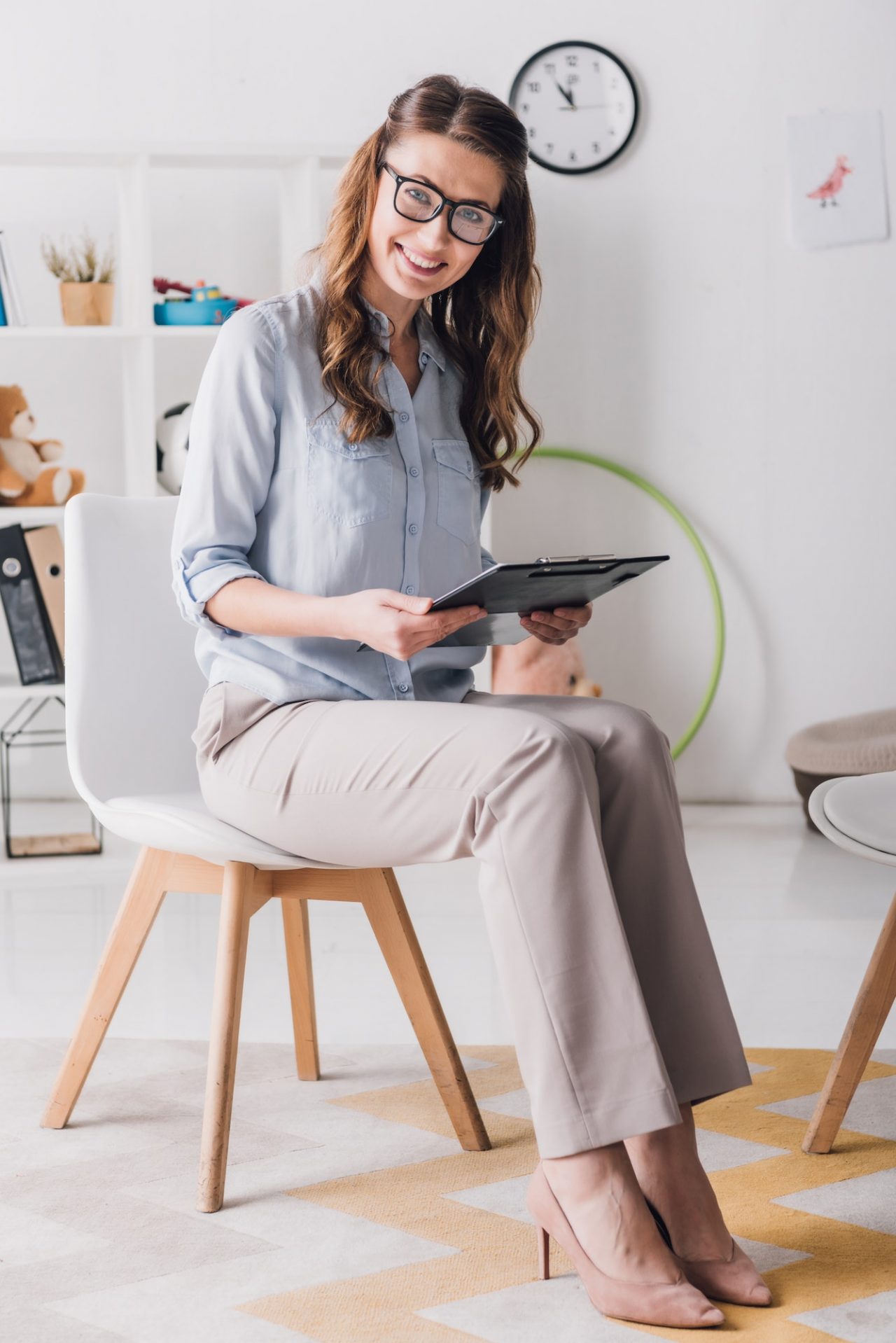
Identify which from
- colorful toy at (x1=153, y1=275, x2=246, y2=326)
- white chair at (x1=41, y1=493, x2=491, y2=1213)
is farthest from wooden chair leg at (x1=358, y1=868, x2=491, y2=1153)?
colorful toy at (x1=153, y1=275, x2=246, y2=326)

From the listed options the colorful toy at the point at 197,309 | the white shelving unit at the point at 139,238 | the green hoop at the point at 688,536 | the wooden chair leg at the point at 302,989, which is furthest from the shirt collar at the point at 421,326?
the green hoop at the point at 688,536

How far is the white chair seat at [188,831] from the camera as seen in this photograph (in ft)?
4.54

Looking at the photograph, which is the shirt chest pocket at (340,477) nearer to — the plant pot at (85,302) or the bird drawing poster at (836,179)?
the plant pot at (85,302)

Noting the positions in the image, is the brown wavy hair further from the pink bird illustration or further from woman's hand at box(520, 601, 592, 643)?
the pink bird illustration

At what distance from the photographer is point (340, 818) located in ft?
4.25

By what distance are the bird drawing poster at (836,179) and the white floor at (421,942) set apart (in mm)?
1483

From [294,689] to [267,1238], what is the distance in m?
0.50

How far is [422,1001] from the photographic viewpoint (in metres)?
1.56

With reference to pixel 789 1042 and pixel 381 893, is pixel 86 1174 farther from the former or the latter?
pixel 789 1042

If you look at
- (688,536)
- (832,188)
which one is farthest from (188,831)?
(832,188)

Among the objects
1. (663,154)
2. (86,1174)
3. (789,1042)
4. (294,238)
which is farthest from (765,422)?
(86,1174)

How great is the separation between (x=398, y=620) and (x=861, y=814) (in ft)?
1.88

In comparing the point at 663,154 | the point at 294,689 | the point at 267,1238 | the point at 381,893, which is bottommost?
the point at 267,1238

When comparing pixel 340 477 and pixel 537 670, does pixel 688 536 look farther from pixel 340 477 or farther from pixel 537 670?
pixel 340 477
